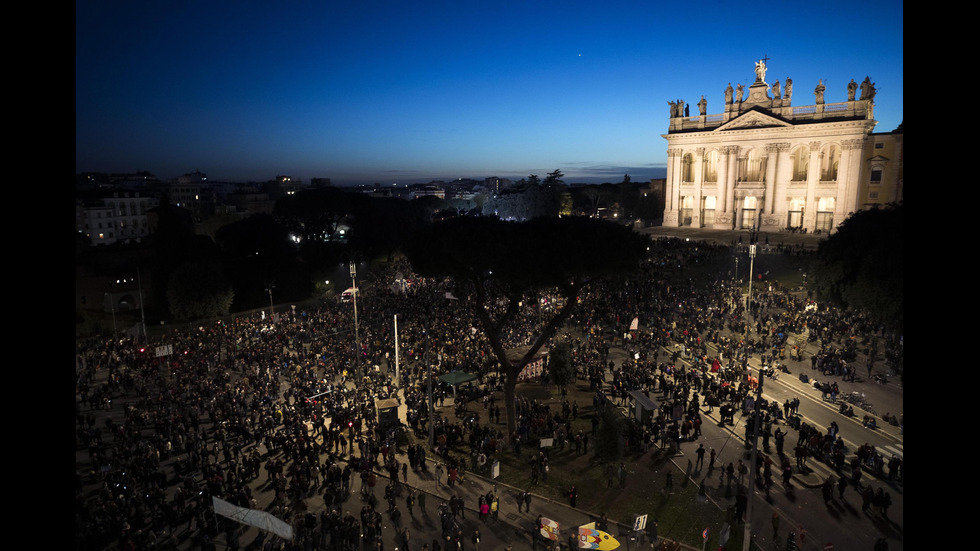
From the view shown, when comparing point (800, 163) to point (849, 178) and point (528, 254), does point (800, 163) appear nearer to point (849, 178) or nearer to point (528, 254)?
point (849, 178)

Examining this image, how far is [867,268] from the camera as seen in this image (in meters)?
24.7

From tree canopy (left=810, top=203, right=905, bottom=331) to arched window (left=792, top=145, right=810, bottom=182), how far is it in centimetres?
3139

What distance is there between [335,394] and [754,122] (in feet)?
179

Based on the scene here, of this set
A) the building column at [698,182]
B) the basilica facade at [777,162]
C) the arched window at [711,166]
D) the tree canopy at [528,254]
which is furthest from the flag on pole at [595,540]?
the arched window at [711,166]

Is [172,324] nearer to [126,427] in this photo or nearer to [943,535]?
[126,427]

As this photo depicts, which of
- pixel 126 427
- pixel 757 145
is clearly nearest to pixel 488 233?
pixel 126 427

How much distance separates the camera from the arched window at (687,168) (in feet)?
218

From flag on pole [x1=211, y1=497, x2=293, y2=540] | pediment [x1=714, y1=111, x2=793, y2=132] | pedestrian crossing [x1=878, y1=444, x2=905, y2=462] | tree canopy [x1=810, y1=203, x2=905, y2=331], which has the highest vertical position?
pediment [x1=714, y1=111, x2=793, y2=132]

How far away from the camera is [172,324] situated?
39.4 metres

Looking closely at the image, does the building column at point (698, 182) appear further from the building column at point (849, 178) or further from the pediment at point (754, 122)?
the building column at point (849, 178)

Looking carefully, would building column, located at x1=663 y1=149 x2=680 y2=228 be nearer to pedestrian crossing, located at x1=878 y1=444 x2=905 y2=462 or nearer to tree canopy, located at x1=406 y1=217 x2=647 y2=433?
tree canopy, located at x1=406 y1=217 x2=647 y2=433

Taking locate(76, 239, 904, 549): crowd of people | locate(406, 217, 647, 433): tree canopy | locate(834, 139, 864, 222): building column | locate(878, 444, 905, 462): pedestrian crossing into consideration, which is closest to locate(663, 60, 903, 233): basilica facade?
locate(834, 139, 864, 222): building column

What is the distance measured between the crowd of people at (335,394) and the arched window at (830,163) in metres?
28.4

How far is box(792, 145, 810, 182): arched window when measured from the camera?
59.3 m
